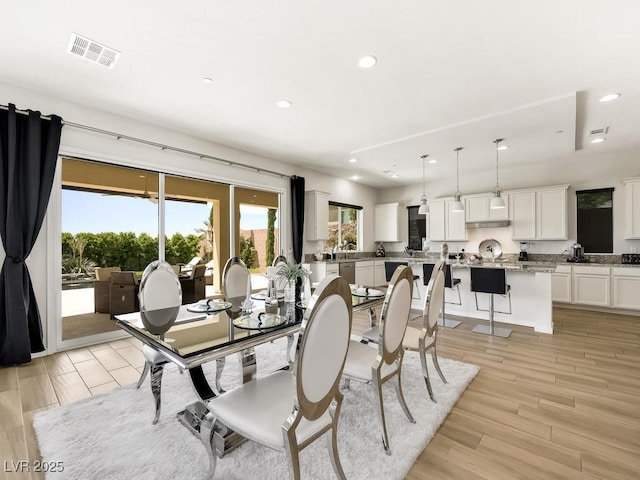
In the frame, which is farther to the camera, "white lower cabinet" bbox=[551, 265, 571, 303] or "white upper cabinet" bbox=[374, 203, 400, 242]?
"white upper cabinet" bbox=[374, 203, 400, 242]

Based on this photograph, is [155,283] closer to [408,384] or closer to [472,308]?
[408,384]

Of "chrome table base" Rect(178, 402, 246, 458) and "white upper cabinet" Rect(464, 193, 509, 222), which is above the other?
"white upper cabinet" Rect(464, 193, 509, 222)

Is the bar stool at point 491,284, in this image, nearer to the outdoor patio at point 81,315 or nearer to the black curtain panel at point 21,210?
the outdoor patio at point 81,315

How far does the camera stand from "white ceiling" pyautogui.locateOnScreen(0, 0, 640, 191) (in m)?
2.02

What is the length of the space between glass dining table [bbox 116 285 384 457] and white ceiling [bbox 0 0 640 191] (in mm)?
2047

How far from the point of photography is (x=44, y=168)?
10.2ft

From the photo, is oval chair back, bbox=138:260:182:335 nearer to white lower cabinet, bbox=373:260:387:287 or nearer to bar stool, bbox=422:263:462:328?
bar stool, bbox=422:263:462:328

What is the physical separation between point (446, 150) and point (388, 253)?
12.4ft

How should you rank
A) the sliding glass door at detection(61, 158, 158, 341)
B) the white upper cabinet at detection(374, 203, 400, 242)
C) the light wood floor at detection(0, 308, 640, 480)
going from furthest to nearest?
1. the white upper cabinet at detection(374, 203, 400, 242)
2. the sliding glass door at detection(61, 158, 158, 341)
3. the light wood floor at detection(0, 308, 640, 480)

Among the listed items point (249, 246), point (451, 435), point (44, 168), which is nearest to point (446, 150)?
point (249, 246)

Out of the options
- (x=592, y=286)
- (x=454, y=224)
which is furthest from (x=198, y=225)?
(x=592, y=286)

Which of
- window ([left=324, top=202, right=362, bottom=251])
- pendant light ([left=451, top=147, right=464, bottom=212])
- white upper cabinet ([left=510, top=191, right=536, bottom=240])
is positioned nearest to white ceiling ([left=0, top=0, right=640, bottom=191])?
pendant light ([left=451, top=147, right=464, bottom=212])

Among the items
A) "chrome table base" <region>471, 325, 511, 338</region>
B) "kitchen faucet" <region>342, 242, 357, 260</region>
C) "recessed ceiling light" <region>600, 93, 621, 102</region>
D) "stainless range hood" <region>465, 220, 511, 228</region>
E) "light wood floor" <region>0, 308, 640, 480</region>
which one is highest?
"recessed ceiling light" <region>600, 93, 621, 102</region>

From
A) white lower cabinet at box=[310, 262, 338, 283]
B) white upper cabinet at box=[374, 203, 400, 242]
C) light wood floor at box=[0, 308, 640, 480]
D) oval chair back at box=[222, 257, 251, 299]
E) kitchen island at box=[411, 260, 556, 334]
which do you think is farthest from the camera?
white upper cabinet at box=[374, 203, 400, 242]
